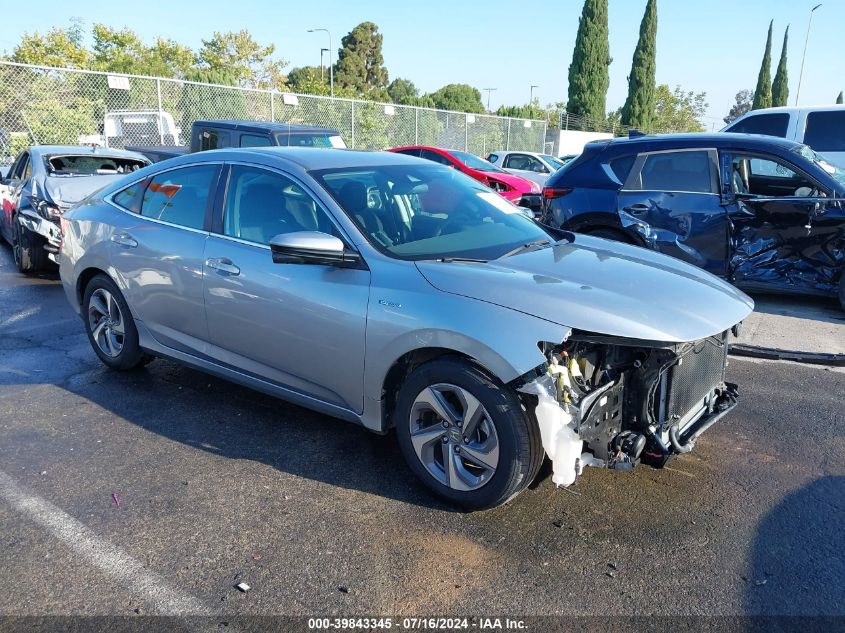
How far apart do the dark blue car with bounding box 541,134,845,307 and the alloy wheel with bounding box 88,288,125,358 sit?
15.7 feet

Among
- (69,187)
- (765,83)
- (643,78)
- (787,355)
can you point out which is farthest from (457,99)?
(787,355)

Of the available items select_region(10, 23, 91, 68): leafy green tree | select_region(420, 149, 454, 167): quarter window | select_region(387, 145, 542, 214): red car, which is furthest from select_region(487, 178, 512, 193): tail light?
select_region(10, 23, 91, 68): leafy green tree

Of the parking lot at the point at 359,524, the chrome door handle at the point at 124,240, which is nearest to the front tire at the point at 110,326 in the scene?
the chrome door handle at the point at 124,240

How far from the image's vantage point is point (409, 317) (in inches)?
129

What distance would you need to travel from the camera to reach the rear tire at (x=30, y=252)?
872 centimetres

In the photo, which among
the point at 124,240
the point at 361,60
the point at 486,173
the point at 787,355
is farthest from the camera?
the point at 361,60

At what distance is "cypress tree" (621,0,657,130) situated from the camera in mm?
43906

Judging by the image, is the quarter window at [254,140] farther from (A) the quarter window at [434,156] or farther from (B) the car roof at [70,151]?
(A) the quarter window at [434,156]

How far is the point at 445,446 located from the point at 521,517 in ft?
1.61

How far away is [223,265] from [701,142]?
5290mm

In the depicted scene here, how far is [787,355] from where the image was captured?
573 cm

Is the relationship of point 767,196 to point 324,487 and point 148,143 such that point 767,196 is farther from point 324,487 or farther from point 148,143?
point 148,143

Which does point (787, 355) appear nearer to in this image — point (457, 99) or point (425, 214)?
point (425, 214)

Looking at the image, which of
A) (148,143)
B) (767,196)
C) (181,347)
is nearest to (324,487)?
(181,347)
